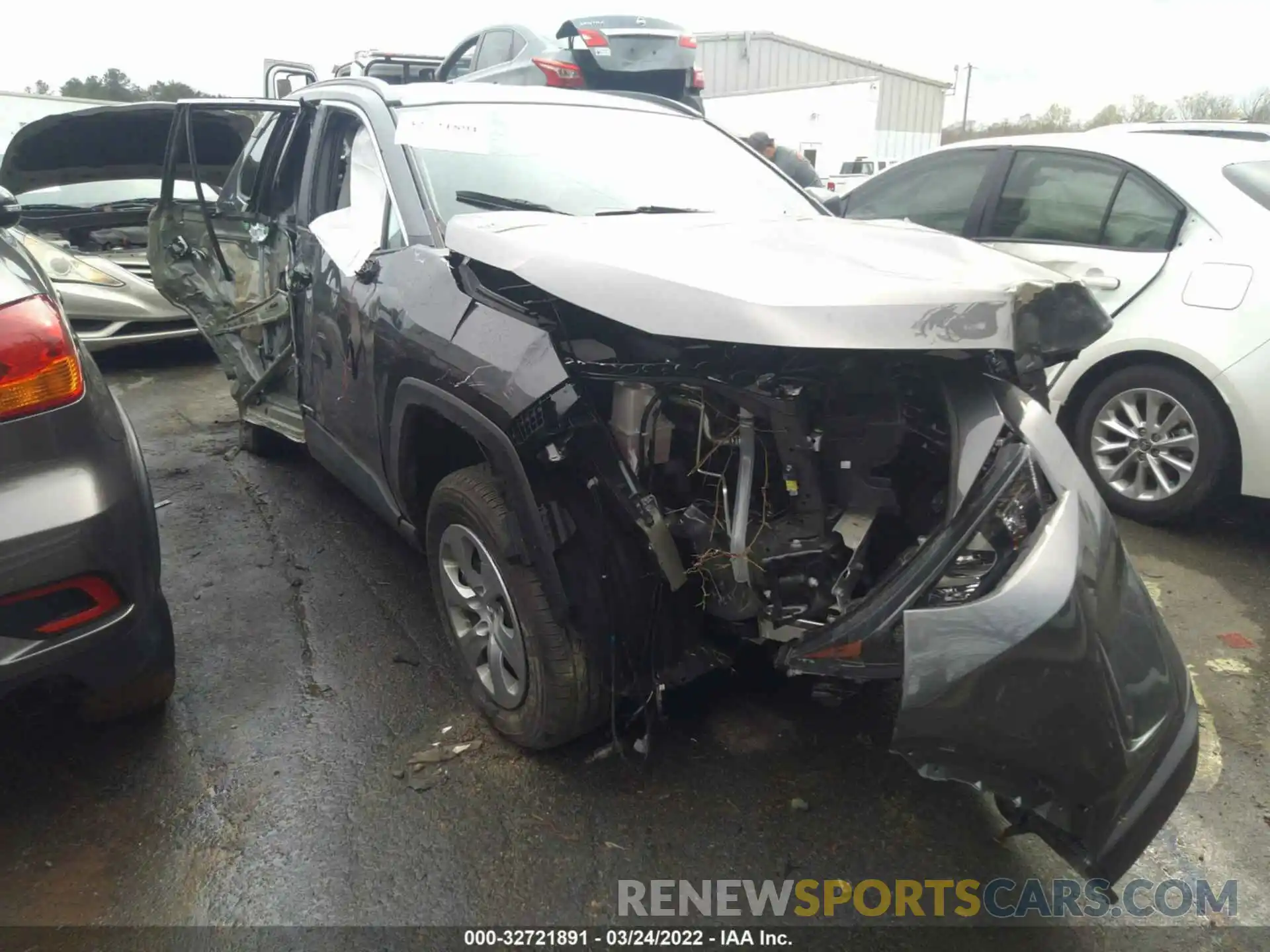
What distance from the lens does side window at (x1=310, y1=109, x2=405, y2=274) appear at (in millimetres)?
2916

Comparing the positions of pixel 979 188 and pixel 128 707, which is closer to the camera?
pixel 128 707

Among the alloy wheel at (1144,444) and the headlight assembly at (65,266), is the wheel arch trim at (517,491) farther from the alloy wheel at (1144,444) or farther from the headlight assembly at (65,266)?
the headlight assembly at (65,266)

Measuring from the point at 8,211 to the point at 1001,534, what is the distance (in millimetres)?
2636

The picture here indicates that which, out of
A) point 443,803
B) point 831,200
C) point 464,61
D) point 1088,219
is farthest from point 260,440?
point 464,61

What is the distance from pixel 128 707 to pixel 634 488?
1659mm

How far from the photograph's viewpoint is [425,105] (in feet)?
10.2

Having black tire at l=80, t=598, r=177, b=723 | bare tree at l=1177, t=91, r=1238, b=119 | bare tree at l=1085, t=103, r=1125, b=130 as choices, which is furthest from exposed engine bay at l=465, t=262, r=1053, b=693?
bare tree at l=1085, t=103, r=1125, b=130

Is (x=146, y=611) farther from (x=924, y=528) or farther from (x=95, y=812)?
(x=924, y=528)

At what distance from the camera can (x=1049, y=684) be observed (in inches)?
62.5

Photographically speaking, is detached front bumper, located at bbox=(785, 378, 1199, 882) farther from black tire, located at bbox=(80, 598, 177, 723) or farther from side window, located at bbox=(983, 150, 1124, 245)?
side window, located at bbox=(983, 150, 1124, 245)

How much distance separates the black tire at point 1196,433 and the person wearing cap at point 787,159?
3.34 meters

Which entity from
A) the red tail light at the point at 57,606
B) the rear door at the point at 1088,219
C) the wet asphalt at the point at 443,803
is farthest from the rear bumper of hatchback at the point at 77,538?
the rear door at the point at 1088,219

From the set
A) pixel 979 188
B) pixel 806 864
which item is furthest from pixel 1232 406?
pixel 806 864

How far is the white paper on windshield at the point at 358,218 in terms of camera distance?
295 cm
